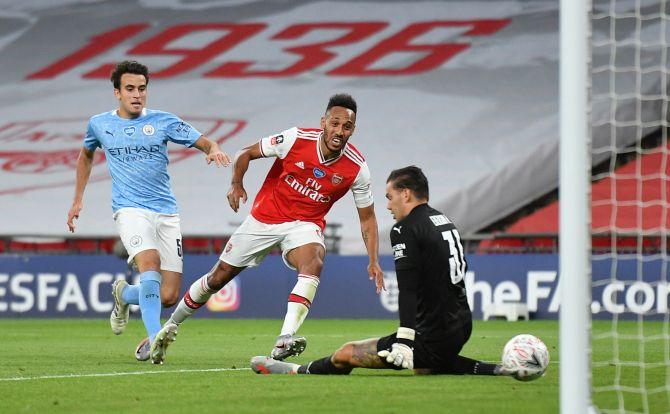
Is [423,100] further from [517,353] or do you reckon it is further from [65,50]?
[517,353]

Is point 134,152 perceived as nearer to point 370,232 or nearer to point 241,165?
point 241,165

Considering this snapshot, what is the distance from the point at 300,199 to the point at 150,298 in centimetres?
125

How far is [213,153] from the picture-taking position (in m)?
7.88

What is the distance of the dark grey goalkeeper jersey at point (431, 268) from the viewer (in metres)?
6.49

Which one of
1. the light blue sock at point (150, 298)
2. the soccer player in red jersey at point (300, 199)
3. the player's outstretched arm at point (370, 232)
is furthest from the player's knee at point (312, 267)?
the light blue sock at point (150, 298)

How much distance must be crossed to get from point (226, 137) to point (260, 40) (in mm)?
2250

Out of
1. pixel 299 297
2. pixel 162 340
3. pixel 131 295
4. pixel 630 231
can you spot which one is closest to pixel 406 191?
pixel 299 297

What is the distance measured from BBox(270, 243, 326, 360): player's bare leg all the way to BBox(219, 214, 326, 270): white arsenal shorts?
0.07m

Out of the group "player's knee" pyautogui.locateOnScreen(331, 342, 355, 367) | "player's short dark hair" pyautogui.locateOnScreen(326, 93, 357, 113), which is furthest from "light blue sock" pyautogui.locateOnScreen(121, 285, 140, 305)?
"player's knee" pyautogui.locateOnScreen(331, 342, 355, 367)

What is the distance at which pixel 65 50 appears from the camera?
80.2 feet

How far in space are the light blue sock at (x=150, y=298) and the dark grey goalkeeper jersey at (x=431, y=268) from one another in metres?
2.21

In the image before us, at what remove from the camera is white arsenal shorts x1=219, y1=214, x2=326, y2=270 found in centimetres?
820

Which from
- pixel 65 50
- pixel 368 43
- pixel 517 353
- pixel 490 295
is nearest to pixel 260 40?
pixel 368 43

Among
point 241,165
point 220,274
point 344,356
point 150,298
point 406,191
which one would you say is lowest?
point 344,356
